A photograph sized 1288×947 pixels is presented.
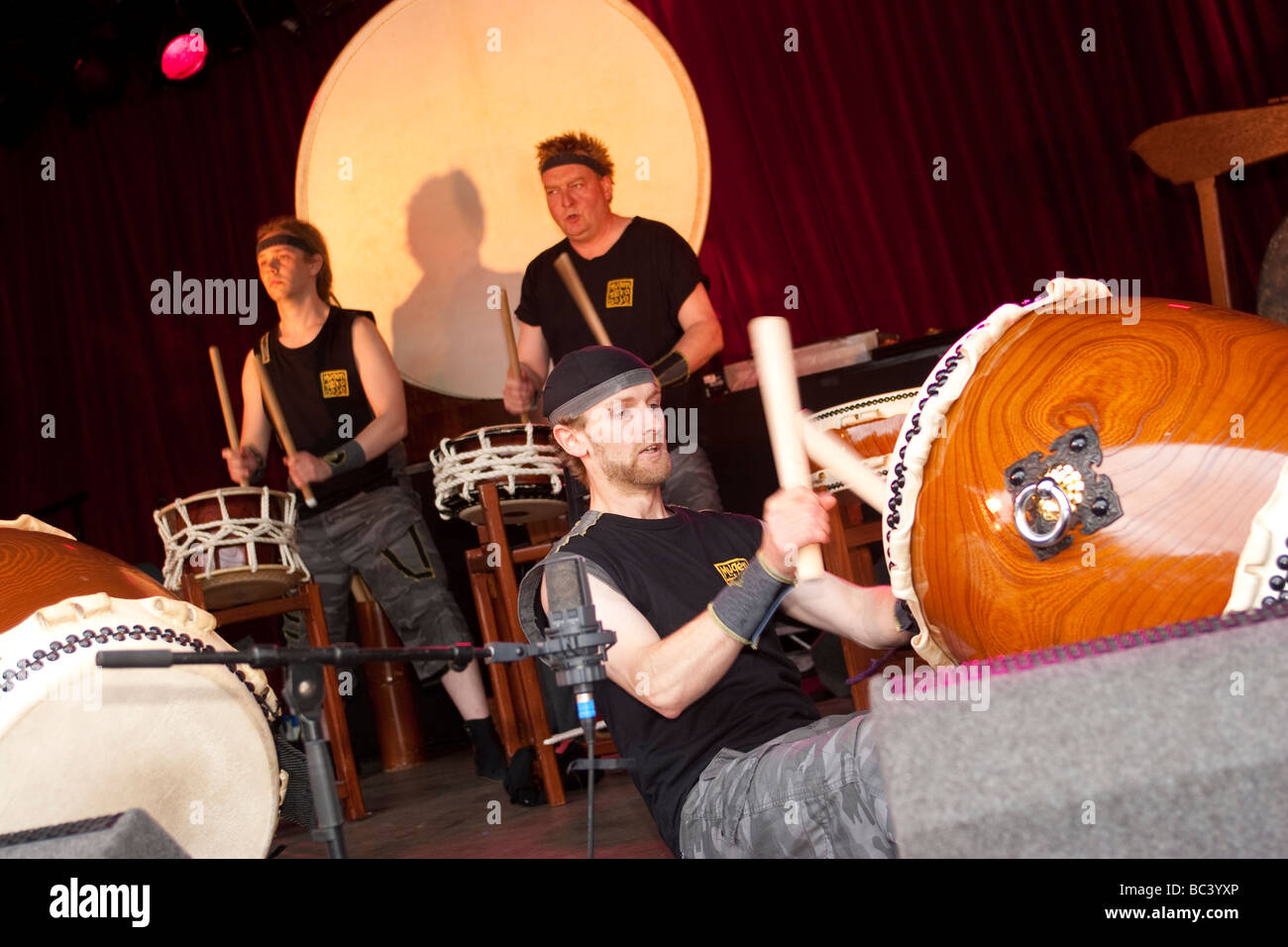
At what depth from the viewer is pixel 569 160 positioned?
12.4 ft

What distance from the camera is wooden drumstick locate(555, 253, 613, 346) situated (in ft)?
12.1

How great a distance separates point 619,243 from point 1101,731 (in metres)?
3.02

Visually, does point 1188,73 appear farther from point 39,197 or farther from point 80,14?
point 39,197

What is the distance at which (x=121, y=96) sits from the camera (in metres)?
5.99

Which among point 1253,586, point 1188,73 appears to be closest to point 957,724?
point 1253,586

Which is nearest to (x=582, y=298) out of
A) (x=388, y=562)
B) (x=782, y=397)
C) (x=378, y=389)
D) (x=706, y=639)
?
(x=378, y=389)

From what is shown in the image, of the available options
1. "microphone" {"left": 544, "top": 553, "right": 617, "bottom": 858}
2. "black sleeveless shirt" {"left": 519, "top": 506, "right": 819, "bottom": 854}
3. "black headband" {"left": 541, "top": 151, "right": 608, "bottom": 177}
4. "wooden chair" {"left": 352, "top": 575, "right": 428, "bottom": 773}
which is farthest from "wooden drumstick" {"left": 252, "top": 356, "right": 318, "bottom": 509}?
"microphone" {"left": 544, "top": 553, "right": 617, "bottom": 858}

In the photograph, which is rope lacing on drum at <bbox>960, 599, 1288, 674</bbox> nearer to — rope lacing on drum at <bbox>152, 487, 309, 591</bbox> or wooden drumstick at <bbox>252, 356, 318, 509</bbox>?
rope lacing on drum at <bbox>152, 487, 309, 591</bbox>

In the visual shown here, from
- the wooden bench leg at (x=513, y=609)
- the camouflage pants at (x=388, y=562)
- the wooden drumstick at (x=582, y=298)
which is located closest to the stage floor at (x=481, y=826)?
the wooden bench leg at (x=513, y=609)

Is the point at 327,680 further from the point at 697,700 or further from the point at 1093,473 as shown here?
the point at 1093,473

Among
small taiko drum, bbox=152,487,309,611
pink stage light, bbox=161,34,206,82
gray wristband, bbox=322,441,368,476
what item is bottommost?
small taiko drum, bbox=152,487,309,611

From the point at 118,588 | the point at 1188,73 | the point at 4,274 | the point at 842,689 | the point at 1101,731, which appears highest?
the point at 4,274

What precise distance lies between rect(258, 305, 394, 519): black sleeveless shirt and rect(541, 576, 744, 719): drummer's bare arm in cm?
207

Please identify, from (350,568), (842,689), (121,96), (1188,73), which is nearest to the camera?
(842,689)
